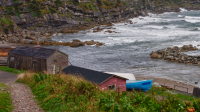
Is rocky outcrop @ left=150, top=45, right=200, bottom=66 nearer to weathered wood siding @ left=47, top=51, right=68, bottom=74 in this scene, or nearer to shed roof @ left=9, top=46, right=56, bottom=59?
weathered wood siding @ left=47, top=51, right=68, bottom=74

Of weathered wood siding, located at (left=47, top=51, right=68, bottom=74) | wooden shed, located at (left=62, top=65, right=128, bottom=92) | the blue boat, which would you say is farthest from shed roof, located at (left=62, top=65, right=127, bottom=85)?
weathered wood siding, located at (left=47, top=51, right=68, bottom=74)

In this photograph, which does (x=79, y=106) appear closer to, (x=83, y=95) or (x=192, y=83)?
(x=83, y=95)

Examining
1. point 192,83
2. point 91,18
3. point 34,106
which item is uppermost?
point 91,18

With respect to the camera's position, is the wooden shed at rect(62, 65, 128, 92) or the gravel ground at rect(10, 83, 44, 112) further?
the wooden shed at rect(62, 65, 128, 92)

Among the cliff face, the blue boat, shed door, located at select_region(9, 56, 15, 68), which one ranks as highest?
the cliff face

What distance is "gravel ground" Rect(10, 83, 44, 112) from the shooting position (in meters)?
10.6

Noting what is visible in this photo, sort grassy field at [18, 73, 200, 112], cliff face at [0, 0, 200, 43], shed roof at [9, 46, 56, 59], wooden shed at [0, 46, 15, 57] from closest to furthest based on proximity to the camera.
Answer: grassy field at [18, 73, 200, 112], shed roof at [9, 46, 56, 59], wooden shed at [0, 46, 15, 57], cliff face at [0, 0, 200, 43]

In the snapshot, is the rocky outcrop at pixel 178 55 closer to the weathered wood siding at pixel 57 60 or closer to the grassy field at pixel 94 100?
the weathered wood siding at pixel 57 60

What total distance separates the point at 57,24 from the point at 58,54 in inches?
2372

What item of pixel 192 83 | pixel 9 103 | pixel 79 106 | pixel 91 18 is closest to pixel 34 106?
pixel 9 103

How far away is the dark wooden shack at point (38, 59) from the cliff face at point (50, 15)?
92.6 feet

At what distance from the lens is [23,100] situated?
11.9 m

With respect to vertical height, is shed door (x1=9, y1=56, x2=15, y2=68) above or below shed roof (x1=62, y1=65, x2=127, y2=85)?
below

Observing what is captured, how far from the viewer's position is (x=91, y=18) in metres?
101
